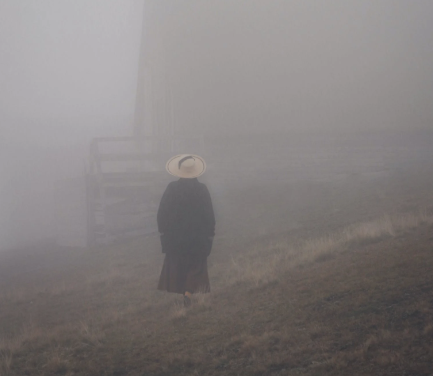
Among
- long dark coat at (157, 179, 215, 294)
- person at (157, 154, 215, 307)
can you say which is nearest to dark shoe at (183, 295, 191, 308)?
person at (157, 154, 215, 307)

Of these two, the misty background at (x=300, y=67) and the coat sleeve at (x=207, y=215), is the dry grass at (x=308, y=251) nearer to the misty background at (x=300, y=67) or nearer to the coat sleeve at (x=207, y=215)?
the coat sleeve at (x=207, y=215)

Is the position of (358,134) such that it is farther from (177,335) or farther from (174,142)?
(177,335)

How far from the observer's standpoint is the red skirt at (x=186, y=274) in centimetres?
565

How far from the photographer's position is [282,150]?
1491 cm

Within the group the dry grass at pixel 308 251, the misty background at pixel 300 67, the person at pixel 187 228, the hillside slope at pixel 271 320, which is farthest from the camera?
the misty background at pixel 300 67

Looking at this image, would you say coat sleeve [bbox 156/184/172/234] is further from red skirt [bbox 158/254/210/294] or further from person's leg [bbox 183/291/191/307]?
person's leg [bbox 183/291/191/307]

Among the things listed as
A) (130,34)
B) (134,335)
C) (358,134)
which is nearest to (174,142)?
(358,134)

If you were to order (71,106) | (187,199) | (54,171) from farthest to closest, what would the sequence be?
(71,106), (54,171), (187,199)

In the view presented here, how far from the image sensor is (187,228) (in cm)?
564

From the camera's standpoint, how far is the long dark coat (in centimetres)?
564

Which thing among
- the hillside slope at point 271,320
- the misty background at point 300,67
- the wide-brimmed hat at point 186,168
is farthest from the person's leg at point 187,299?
the misty background at point 300,67

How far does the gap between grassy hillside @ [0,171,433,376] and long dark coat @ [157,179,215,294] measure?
0.30 metres

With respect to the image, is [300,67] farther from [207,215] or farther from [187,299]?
[187,299]

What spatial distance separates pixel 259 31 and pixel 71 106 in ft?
249
